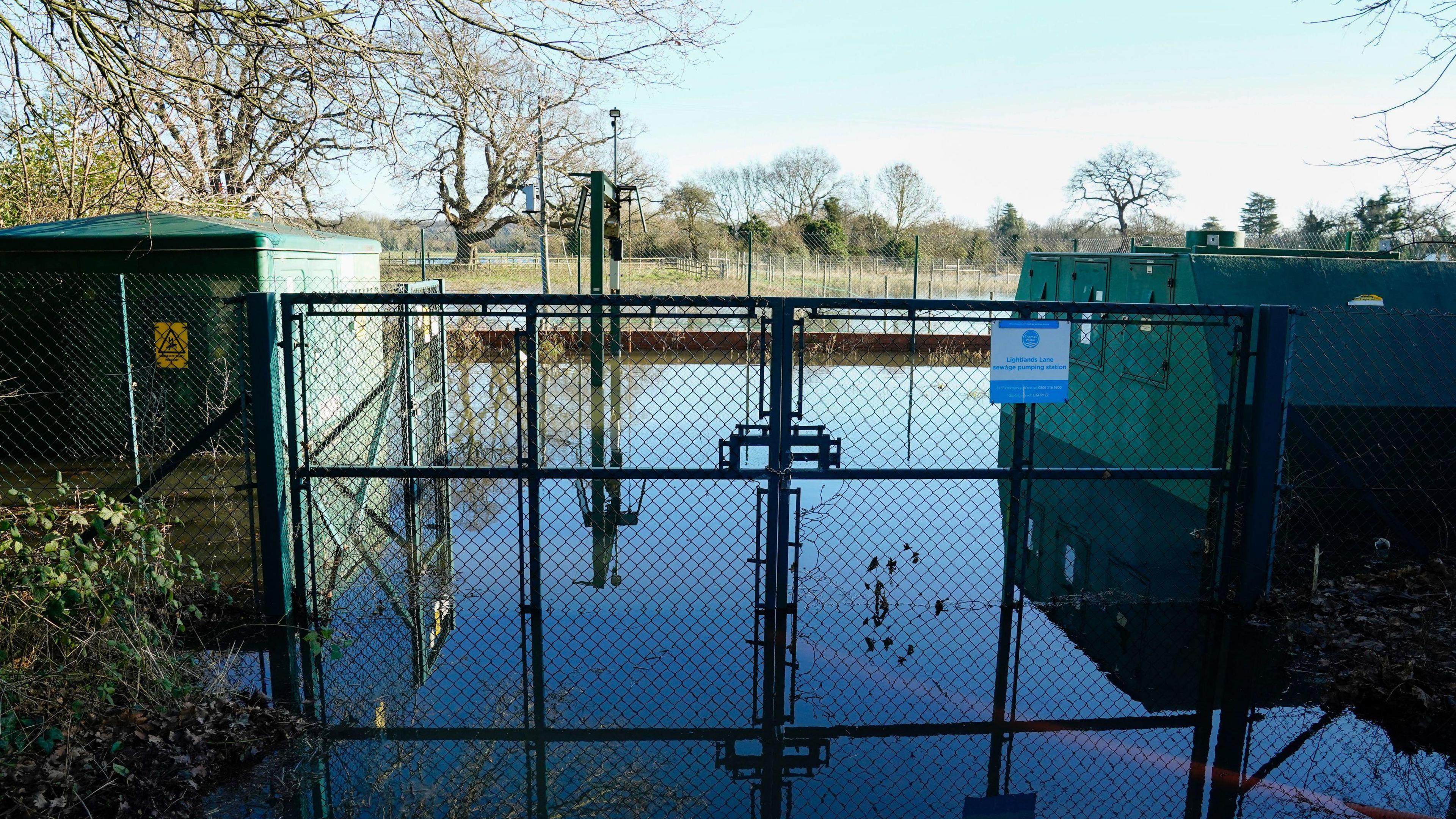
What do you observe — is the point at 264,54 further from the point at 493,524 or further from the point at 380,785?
the point at 380,785

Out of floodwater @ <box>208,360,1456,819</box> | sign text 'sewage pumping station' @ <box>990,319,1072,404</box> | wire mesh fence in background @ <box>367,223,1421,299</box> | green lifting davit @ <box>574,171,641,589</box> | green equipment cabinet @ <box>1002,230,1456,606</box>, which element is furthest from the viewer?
wire mesh fence in background @ <box>367,223,1421,299</box>

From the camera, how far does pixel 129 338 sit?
8.37 metres

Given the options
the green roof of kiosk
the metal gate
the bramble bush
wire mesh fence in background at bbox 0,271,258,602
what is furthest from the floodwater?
the green roof of kiosk

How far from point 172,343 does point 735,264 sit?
21642 millimetres

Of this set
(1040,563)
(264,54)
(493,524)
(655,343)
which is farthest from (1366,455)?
(655,343)

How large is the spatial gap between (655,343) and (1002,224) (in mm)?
32916

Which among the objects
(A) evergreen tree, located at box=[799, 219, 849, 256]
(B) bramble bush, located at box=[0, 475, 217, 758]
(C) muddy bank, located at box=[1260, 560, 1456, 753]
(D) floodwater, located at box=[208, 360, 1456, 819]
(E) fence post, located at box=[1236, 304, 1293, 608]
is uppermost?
(A) evergreen tree, located at box=[799, 219, 849, 256]

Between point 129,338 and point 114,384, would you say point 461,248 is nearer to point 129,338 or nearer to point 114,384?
point 114,384

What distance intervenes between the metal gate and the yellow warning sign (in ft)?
2.65

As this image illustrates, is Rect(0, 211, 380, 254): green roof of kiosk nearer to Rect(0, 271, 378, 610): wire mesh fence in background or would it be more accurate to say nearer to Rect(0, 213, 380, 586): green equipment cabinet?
Rect(0, 213, 380, 586): green equipment cabinet

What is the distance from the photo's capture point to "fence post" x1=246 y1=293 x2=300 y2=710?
16.5ft

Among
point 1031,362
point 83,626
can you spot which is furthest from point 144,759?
point 1031,362

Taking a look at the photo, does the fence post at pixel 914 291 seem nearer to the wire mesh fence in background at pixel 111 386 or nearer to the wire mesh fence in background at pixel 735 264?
the wire mesh fence in background at pixel 735 264

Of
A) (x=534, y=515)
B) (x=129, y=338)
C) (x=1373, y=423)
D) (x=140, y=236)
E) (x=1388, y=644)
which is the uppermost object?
(x=140, y=236)
